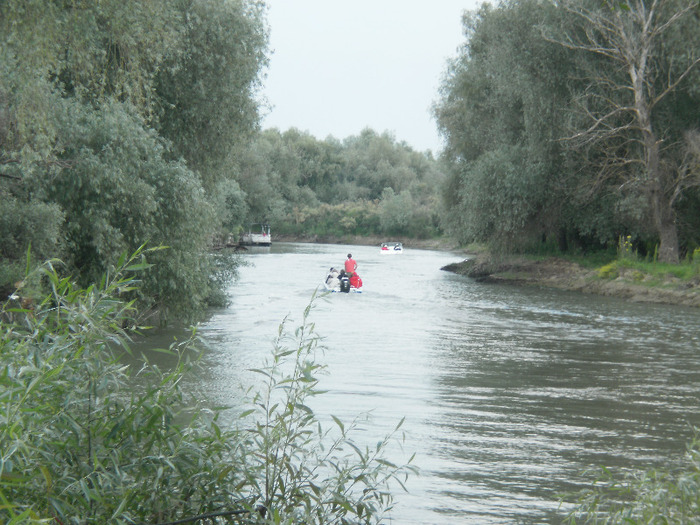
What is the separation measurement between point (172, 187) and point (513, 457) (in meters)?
8.51

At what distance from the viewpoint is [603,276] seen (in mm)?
29688

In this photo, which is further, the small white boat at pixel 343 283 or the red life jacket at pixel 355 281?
the red life jacket at pixel 355 281

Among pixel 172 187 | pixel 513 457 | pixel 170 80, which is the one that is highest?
pixel 170 80

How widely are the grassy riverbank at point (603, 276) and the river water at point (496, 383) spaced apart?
58.9 inches

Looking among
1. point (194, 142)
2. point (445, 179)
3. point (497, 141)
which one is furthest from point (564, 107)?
point (194, 142)

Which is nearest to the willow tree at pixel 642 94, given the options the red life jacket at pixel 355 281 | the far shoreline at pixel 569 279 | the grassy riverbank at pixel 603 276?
the grassy riverbank at pixel 603 276

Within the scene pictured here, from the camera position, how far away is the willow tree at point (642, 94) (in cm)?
2703

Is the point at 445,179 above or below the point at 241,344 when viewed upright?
above

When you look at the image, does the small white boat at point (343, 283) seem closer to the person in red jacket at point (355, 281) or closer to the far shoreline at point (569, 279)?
the person in red jacket at point (355, 281)

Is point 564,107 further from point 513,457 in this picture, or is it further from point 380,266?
point 513,457

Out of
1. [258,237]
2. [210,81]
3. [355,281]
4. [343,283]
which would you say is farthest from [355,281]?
[258,237]

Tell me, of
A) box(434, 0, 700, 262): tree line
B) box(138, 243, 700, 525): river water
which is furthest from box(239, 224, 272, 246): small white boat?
box(138, 243, 700, 525): river water

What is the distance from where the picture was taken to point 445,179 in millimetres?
38781

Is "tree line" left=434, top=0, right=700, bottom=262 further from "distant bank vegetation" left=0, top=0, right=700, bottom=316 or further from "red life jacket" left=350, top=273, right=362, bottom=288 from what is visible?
"red life jacket" left=350, top=273, right=362, bottom=288
